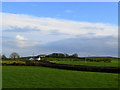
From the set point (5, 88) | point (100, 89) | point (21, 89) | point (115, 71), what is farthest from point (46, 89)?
point (115, 71)

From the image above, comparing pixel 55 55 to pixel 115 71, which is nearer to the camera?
pixel 115 71

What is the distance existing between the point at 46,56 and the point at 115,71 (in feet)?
187

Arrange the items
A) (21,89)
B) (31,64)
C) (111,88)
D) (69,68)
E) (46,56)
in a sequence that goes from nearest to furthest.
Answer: (21,89), (111,88), (69,68), (31,64), (46,56)

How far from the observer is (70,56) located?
271ft

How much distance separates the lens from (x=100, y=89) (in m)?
17.1

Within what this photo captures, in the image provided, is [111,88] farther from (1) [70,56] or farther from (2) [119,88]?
(1) [70,56]

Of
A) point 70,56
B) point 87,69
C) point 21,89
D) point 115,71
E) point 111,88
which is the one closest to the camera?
point 21,89

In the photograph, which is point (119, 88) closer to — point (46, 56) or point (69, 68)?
point (69, 68)

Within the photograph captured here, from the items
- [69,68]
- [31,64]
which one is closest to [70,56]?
[31,64]

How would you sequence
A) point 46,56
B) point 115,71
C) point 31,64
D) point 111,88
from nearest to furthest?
point 111,88 → point 115,71 → point 31,64 → point 46,56

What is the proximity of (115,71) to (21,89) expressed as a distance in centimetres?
1965

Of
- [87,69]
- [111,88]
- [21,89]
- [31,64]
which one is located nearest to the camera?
[21,89]

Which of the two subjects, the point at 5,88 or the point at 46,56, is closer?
the point at 5,88

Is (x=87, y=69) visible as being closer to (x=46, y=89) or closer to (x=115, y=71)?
(x=115, y=71)
